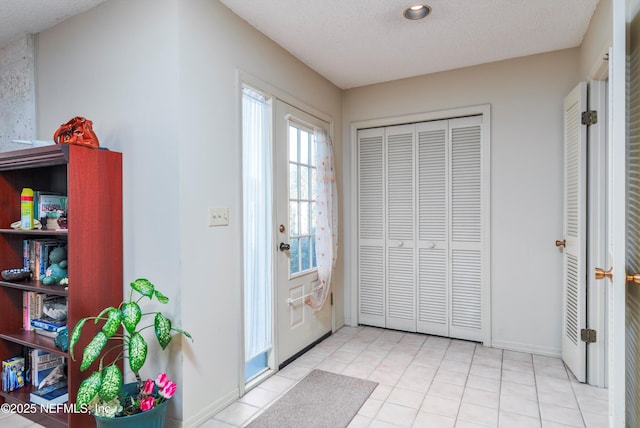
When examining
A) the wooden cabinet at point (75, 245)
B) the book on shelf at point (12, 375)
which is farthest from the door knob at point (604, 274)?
the book on shelf at point (12, 375)

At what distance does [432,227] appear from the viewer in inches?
138

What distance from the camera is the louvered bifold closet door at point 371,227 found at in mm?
3781

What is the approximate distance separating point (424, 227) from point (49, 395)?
3.14m

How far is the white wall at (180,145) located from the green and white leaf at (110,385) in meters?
0.38

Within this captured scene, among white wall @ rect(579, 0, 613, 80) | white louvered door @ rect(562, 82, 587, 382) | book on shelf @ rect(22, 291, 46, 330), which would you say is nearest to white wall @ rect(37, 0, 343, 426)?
book on shelf @ rect(22, 291, 46, 330)

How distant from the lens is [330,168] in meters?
3.47

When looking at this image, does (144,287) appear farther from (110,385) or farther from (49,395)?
(49,395)

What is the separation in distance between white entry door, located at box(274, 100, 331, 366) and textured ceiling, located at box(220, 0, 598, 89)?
1.81 feet

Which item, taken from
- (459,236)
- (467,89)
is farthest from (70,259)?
(467,89)

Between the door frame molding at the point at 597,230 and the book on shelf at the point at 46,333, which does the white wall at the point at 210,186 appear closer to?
the book on shelf at the point at 46,333

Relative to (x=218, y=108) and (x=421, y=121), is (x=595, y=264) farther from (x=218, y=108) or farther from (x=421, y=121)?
(x=218, y=108)

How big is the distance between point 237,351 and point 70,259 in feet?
3.68

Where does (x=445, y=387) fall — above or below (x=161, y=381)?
below

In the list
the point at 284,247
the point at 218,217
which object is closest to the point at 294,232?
the point at 284,247
